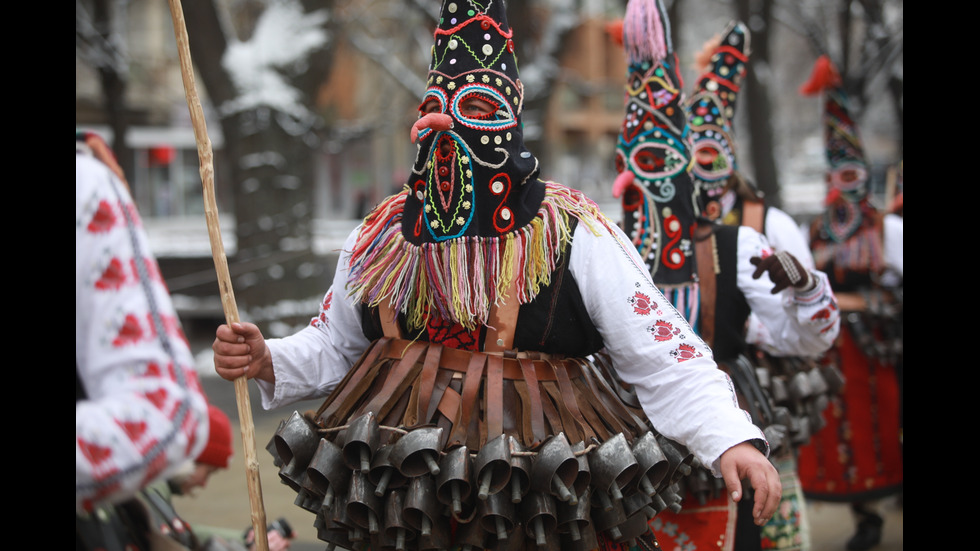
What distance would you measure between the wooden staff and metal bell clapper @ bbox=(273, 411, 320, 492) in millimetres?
71

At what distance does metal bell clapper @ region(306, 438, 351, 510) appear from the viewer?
2.21 m

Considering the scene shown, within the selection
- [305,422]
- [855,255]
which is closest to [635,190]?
[305,422]

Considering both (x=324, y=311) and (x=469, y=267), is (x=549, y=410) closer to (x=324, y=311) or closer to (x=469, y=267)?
(x=469, y=267)

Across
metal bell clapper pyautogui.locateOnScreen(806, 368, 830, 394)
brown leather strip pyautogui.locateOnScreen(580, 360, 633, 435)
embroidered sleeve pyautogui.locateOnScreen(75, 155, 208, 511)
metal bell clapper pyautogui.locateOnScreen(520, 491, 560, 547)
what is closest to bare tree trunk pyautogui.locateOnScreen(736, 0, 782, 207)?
metal bell clapper pyautogui.locateOnScreen(806, 368, 830, 394)

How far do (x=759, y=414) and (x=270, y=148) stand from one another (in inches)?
271

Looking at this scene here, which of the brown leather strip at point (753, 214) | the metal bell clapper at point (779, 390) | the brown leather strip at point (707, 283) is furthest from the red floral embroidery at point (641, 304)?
the brown leather strip at point (753, 214)

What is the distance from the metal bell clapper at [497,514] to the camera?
2.14m

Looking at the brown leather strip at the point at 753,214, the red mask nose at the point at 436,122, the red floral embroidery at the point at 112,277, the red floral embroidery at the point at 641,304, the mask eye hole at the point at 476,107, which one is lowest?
the red floral embroidery at the point at 641,304

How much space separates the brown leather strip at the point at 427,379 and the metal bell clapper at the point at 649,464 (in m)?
0.54

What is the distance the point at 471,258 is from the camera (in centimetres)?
246

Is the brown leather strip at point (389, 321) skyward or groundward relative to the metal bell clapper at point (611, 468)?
skyward

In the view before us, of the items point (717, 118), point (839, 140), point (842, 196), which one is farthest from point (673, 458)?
point (839, 140)

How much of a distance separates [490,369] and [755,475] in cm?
70

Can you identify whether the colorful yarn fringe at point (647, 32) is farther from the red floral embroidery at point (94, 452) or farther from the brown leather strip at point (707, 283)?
the red floral embroidery at point (94, 452)
